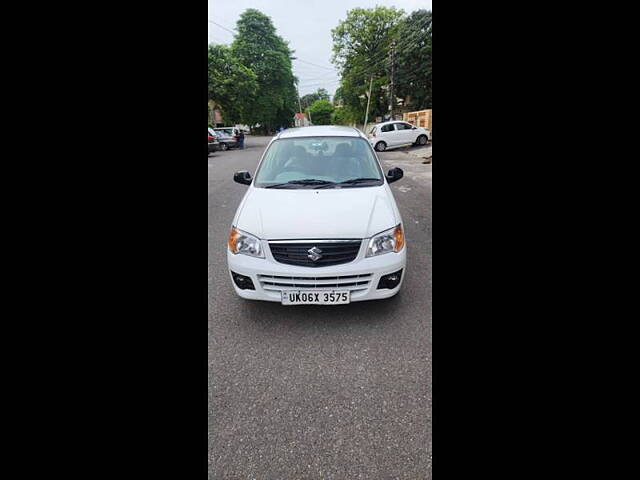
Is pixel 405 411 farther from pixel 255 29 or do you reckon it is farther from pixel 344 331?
pixel 255 29

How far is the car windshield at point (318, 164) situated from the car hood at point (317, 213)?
0.17 m

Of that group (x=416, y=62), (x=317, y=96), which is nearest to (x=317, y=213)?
(x=416, y=62)

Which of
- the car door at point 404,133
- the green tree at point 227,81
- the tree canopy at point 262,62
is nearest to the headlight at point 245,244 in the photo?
the car door at point 404,133

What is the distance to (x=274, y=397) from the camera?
1979 millimetres

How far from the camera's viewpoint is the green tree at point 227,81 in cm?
2555

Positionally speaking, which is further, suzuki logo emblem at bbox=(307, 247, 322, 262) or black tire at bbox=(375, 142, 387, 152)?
black tire at bbox=(375, 142, 387, 152)

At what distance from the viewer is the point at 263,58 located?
3556 centimetres

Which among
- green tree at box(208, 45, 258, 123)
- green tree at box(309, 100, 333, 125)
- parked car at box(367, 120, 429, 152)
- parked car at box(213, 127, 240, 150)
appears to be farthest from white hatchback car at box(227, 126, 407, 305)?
green tree at box(309, 100, 333, 125)

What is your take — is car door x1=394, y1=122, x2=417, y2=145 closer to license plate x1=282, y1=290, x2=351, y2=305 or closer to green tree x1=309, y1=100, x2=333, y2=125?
license plate x1=282, y1=290, x2=351, y2=305

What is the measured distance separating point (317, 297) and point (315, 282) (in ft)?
0.39

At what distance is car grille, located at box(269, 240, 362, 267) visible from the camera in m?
2.45

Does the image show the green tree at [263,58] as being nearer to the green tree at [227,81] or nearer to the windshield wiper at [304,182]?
the green tree at [227,81]

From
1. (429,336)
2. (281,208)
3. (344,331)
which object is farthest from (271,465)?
(281,208)

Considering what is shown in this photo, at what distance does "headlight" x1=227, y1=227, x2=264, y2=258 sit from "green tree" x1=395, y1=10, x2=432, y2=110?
97.1 ft
